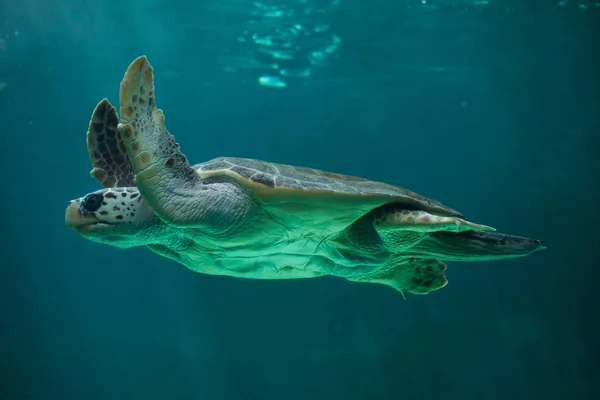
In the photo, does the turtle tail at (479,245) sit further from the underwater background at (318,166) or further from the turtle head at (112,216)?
the underwater background at (318,166)

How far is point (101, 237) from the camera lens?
3.09m

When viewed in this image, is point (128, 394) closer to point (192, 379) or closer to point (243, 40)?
point (192, 379)

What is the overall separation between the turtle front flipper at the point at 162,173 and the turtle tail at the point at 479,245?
5.32ft

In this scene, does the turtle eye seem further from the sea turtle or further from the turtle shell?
the turtle shell

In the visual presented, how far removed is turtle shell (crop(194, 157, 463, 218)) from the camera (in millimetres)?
2824

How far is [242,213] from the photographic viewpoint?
9.87ft

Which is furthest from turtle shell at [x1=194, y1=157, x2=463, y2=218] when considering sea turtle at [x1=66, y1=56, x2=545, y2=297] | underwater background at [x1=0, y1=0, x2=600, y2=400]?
underwater background at [x1=0, y1=0, x2=600, y2=400]

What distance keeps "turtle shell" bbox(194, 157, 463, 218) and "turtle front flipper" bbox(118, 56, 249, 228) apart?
0.14 m

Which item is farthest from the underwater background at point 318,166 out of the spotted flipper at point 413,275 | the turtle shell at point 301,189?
the turtle shell at point 301,189

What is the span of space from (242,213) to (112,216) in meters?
0.92

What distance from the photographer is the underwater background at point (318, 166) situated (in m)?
12.6

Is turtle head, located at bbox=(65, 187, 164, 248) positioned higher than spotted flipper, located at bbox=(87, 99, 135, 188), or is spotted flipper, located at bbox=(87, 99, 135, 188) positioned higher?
spotted flipper, located at bbox=(87, 99, 135, 188)

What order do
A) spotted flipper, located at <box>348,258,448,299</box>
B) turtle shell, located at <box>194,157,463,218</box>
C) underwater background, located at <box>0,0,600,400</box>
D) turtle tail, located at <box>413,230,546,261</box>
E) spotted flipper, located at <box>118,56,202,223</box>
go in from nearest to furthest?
spotted flipper, located at <box>118,56,202,223</box>, turtle shell, located at <box>194,157,463,218</box>, turtle tail, located at <box>413,230,546,261</box>, spotted flipper, located at <box>348,258,448,299</box>, underwater background, located at <box>0,0,600,400</box>

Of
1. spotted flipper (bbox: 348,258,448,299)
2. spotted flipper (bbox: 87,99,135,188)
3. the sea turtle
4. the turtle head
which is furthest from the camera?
spotted flipper (bbox: 348,258,448,299)
